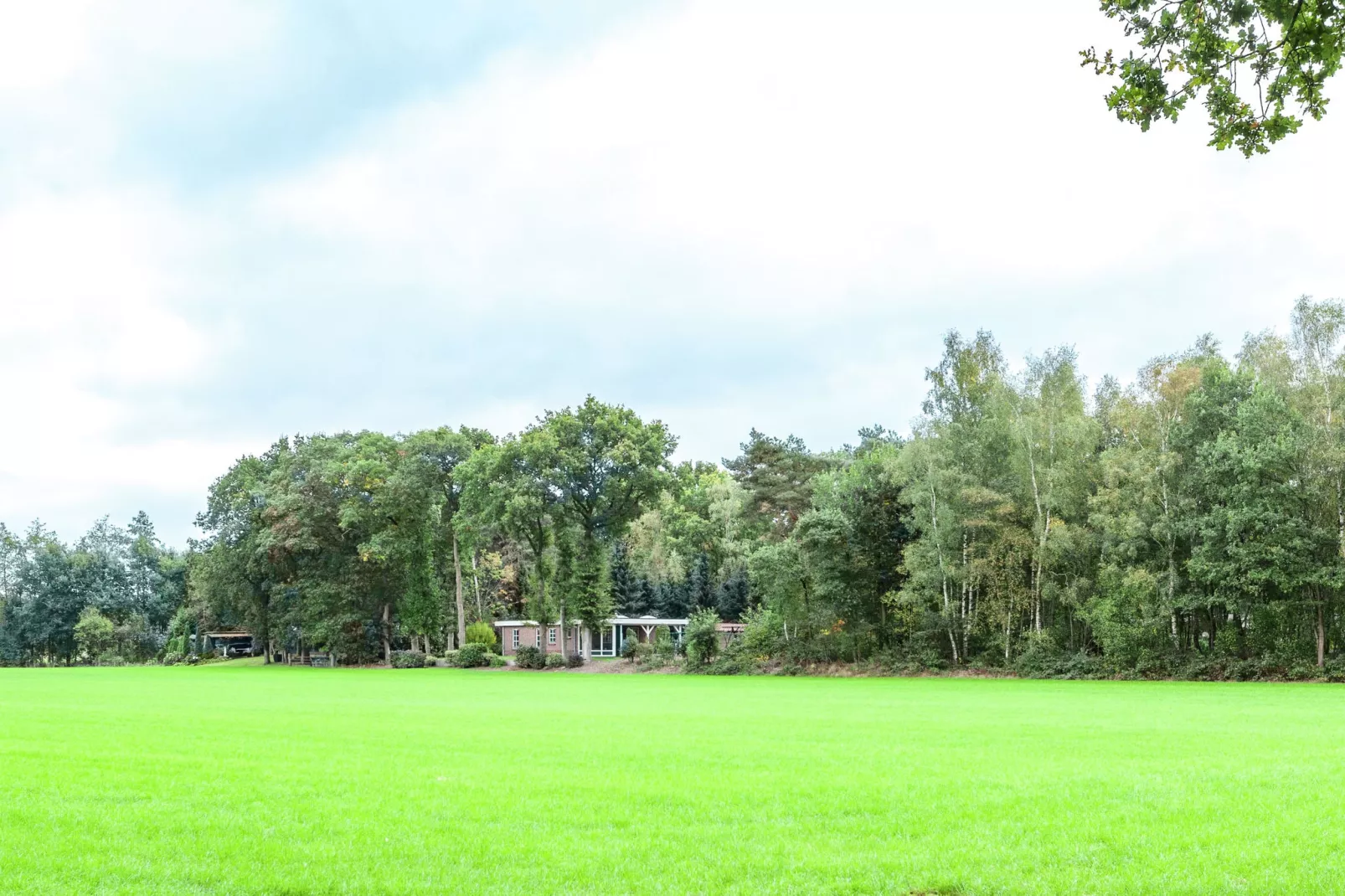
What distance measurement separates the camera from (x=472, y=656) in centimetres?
6575

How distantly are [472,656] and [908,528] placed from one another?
30.9m

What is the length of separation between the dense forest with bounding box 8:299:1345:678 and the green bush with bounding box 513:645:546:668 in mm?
2915

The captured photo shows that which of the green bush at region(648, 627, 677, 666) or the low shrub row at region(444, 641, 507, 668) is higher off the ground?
the green bush at region(648, 627, 677, 666)

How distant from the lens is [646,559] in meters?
85.5

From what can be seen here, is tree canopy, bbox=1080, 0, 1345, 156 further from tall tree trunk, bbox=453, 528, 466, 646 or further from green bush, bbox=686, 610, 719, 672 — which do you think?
tall tree trunk, bbox=453, 528, 466, 646

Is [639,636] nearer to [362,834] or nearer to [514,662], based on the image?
[514,662]

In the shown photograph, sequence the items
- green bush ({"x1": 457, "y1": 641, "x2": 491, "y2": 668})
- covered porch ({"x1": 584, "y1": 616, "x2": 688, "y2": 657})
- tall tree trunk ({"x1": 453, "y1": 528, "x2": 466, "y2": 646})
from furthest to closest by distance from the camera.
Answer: covered porch ({"x1": 584, "y1": 616, "x2": 688, "y2": 657}) < tall tree trunk ({"x1": 453, "y1": 528, "x2": 466, "y2": 646}) < green bush ({"x1": 457, "y1": 641, "x2": 491, "y2": 668})

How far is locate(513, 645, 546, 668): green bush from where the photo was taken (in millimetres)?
63562

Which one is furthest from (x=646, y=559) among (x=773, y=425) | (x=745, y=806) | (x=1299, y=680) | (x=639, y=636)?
(x=745, y=806)

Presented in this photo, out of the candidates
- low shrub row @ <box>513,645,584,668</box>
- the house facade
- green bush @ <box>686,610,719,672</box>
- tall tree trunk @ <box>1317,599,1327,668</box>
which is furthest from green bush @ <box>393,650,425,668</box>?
tall tree trunk @ <box>1317,599,1327,668</box>

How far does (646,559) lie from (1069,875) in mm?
78588

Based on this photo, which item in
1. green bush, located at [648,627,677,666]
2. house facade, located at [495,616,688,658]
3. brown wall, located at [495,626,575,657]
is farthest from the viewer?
brown wall, located at [495,626,575,657]

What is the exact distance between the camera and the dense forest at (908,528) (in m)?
40.5

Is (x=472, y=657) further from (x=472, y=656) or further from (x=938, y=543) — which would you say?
(x=938, y=543)
